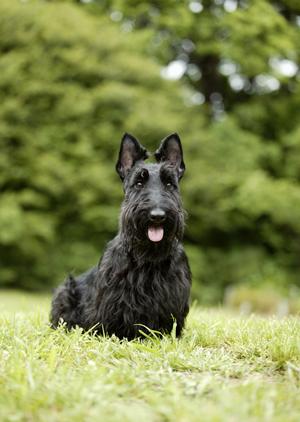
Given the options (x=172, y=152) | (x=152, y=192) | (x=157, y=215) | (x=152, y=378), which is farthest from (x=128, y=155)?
(x=152, y=378)

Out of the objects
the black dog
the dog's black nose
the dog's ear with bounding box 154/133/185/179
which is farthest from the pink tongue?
the dog's ear with bounding box 154/133/185/179

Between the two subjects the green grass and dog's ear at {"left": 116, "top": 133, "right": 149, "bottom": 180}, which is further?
dog's ear at {"left": 116, "top": 133, "right": 149, "bottom": 180}

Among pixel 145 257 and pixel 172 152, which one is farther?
pixel 172 152

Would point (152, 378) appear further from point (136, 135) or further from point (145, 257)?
point (136, 135)

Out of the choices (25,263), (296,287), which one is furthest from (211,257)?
(25,263)

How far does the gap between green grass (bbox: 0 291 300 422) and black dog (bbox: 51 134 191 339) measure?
268 mm

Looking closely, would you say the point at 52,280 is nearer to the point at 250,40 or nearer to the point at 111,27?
the point at 111,27

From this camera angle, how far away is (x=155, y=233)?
4078 mm

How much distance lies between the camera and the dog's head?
4.05 metres

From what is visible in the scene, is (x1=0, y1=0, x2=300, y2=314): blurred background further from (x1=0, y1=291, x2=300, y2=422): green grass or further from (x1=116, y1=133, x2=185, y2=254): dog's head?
(x1=0, y1=291, x2=300, y2=422): green grass

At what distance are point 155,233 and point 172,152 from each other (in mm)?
814

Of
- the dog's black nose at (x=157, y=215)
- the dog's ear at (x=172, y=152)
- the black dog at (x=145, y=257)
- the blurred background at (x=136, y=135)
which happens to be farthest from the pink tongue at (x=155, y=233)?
the blurred background at (x=136, y=135)

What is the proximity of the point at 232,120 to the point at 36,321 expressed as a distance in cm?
1467

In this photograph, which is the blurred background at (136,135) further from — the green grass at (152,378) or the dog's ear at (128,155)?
the green grass at (152,378)
